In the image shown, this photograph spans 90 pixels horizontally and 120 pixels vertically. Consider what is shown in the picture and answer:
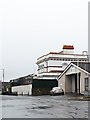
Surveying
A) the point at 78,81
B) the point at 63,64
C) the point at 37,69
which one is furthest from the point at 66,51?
the point at 78,81

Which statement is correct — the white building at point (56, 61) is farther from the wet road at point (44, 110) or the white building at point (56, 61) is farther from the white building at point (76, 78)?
the wet road at point (44, 110)

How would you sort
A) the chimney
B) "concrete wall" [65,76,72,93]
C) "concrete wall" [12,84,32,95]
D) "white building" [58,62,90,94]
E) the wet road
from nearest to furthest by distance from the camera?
the wet road → "white building" [58,62,90,94] → "concrete wall" [65,76,72,93] → "concrete wall" [12,84,32,95] → the chimney

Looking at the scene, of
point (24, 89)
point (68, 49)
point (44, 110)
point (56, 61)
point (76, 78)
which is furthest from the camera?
point (68, 49)

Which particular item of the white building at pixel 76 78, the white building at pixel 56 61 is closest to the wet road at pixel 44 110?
the white building at pixel 76 78

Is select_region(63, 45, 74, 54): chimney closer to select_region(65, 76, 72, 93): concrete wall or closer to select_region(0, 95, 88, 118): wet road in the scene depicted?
select_region(65, 76, 72, 93): concrete wall

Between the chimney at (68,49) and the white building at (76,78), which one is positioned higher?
the chimney at (68,49)

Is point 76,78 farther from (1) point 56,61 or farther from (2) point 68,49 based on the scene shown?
(2) point 68,49

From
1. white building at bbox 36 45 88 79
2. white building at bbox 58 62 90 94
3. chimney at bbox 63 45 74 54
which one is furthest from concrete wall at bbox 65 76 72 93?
chimney at bbox 63 45 74 54

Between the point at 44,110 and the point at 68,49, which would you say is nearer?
the point at 44,110

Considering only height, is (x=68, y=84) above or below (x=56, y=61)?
below

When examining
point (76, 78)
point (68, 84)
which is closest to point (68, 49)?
point (68, 84)

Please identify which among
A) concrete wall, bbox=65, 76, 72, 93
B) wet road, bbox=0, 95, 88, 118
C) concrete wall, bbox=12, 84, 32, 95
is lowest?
concrete wall, bbox=12, 84, 32, 95

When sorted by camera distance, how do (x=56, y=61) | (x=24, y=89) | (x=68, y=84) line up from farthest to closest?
(x=56, y=61) < (x=24, y=89) < (x=68, y=84)

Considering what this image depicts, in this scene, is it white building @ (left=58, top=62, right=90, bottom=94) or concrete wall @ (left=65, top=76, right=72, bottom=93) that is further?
concrete wall @ (left=65, top=76, right=72, bottom=93)
